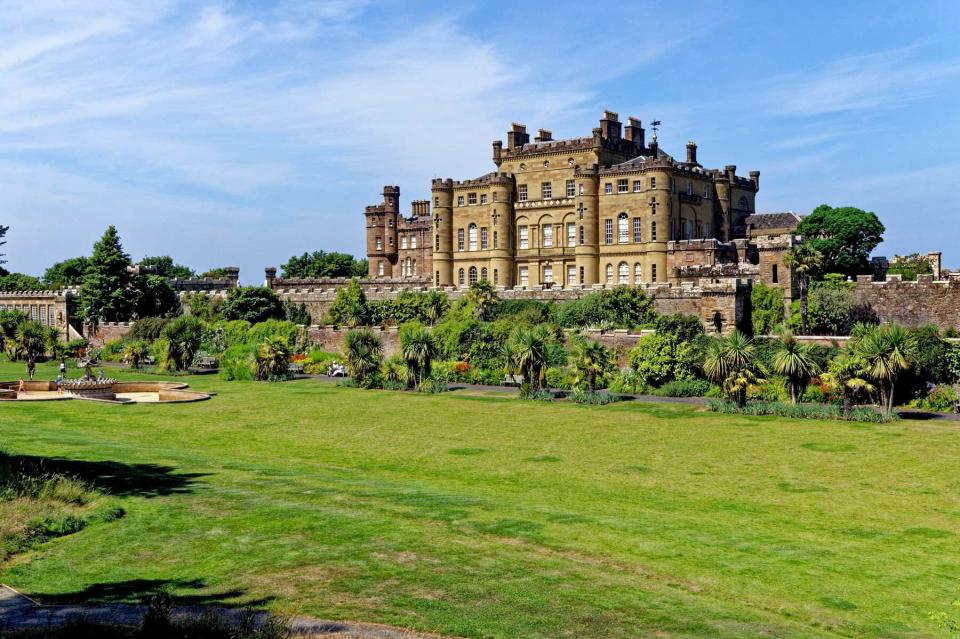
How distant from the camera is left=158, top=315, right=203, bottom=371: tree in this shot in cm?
6562

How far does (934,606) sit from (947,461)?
605 inches

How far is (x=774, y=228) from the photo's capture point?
7912cm

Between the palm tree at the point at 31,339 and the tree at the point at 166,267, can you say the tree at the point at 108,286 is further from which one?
the tree at the point at 166,267

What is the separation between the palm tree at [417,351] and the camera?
53.4 m

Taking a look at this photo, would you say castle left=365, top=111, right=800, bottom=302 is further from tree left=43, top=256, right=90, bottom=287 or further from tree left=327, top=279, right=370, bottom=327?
tree left=43, top=256, right=90, bottom=287

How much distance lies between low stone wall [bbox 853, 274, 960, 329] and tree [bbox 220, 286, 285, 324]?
4311 centimetres

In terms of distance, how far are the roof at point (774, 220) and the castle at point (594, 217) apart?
0.29ft

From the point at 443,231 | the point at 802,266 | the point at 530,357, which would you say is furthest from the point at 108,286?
the point at 802,266

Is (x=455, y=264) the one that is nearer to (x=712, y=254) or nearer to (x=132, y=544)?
(x=712, y=254)

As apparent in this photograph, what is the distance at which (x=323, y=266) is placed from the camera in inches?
4806

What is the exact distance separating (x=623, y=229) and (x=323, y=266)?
56.3 metres

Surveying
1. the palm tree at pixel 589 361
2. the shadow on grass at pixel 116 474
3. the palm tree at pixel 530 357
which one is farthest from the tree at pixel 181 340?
the shadow on grass at pixel 116 474

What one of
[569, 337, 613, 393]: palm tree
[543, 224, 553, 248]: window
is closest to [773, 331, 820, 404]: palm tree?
[569, 337, 613, 393]: palm tree

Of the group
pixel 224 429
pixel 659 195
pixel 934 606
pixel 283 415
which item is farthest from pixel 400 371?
pixel 934 606
